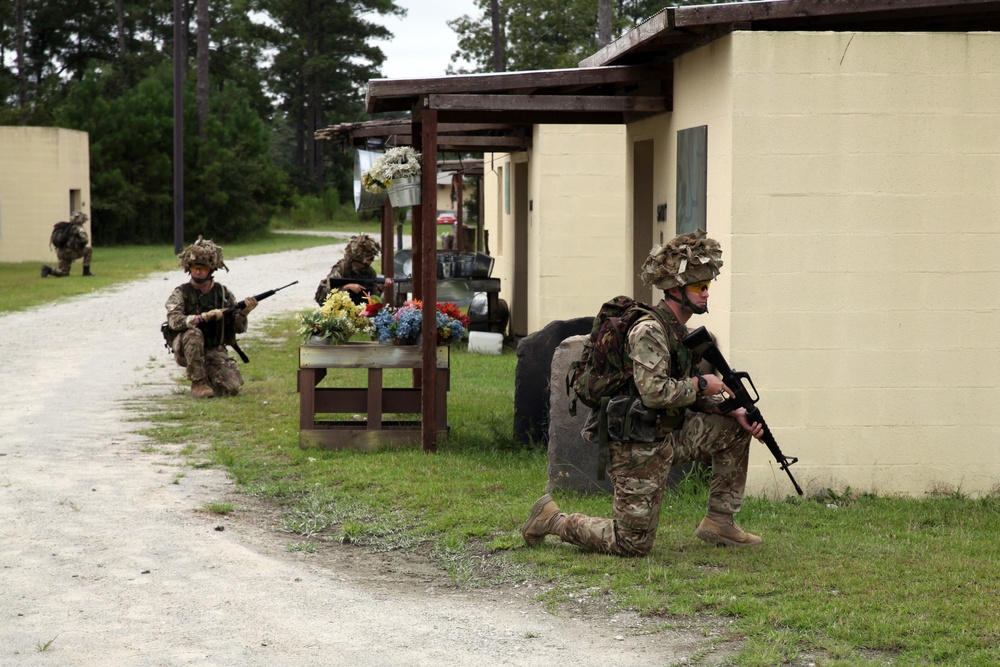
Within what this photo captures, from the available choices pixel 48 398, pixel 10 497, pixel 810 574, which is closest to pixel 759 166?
pixel 810 574

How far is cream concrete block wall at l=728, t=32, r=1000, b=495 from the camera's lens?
745 centimetres

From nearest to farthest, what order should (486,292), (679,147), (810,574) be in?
(810,574)
(679,147)
(486,292)

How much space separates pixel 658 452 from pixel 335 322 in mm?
3901

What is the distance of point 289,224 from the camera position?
194 feet

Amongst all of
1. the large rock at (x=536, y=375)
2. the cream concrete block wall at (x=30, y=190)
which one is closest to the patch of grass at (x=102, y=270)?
the cream concrete block wall at (x=30, y=190)

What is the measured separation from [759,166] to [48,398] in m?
7.14

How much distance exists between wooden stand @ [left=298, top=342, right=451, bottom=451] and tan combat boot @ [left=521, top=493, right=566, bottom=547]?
278cm

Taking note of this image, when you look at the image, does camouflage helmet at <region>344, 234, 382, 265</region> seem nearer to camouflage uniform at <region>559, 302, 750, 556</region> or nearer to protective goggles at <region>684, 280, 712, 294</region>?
camouflage uniform at <region>559, 302, 750, 556</region>

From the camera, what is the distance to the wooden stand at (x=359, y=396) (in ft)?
29.7

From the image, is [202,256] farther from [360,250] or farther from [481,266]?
[481,266]

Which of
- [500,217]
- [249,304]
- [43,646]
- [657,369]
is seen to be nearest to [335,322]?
[249,304]

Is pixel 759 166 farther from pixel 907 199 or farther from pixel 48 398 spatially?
pixel 48 398

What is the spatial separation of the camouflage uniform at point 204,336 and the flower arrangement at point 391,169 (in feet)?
6.53

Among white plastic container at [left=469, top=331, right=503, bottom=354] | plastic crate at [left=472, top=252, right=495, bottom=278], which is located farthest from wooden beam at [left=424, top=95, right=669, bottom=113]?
plastic crate at [left=472, top=252, right=495, bottom=278]
